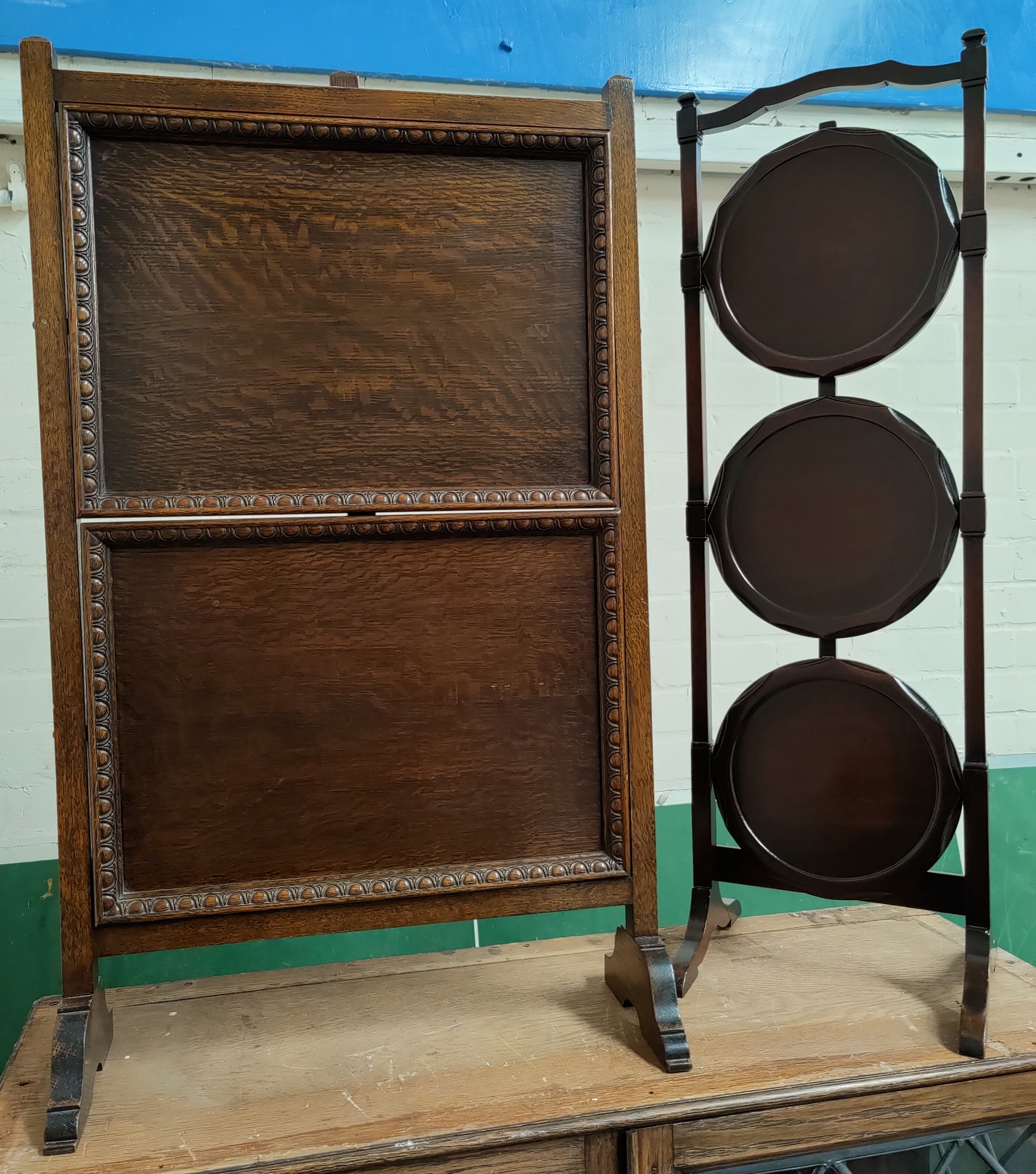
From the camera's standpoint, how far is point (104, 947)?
1.15 meters

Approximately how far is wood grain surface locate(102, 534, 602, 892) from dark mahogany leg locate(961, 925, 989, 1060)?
1.63 feet

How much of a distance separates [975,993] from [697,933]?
14.5 inches

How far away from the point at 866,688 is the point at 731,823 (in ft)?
0.90

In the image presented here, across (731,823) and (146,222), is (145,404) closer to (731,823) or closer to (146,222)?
(146,222)

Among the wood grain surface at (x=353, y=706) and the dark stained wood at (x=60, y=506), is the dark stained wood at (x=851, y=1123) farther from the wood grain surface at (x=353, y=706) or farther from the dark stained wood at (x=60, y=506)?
the dark stained wood at (x=60, y=506)

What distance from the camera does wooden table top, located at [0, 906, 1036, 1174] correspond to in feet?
3.44

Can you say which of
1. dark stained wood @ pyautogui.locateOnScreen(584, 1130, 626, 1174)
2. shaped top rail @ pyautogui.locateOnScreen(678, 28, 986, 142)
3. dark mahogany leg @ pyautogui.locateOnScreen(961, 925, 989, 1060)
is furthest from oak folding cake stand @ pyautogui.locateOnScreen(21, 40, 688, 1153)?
dark mahogany leg @ pyautogui.locateOnScreen(961, 925, 989, 1060)

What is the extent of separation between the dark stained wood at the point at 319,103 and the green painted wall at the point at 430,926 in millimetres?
1187

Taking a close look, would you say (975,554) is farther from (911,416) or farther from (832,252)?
(911,416)

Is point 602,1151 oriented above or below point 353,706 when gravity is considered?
below

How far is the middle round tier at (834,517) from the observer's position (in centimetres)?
125

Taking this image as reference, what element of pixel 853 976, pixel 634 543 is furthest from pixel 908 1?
pixel 853 976

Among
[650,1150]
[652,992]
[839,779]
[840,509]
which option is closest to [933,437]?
[840,509]

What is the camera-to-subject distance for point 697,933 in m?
1.41
